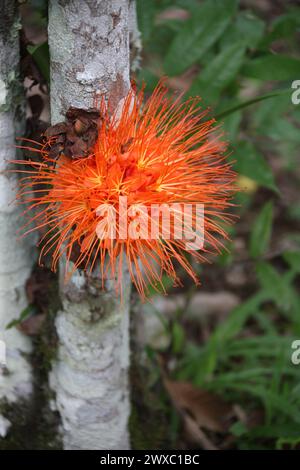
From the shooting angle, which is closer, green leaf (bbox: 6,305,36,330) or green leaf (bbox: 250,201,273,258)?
green leaf (bbox: 6,305,36,330)

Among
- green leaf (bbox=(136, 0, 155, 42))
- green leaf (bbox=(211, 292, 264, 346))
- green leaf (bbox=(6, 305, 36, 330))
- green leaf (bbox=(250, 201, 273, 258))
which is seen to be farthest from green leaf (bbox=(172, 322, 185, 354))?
green leaf (bbox=(136, 0, 155, 42))

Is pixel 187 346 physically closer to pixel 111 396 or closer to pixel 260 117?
pixel 111 396

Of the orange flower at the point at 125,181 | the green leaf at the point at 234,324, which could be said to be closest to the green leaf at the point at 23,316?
the orange flower at the point at 125,181

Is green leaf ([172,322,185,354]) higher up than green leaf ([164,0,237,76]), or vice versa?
green leaf ([164,0,237,76])

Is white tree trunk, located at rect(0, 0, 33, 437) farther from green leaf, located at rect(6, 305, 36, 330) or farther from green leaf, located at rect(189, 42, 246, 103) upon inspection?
green leaf, located at rect(189, 42, 246, 103)

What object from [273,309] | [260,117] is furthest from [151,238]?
[273,309]

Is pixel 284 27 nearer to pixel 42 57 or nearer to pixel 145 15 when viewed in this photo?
pixel 145 15

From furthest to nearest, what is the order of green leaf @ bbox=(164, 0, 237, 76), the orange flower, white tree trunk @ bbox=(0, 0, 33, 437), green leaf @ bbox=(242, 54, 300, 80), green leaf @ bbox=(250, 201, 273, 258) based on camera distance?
green leaf @ bbox=(250, 201, 273, 258) → green leaf @ bbox=(164, 0, 237, 76) → green leaf @ bbox=(242, 54, 300, 80) → white tree trunk @ bbox=(0, 0, 33, 437) → the orange flower

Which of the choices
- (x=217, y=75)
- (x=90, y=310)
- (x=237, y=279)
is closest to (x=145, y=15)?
(x=217, y=75)
